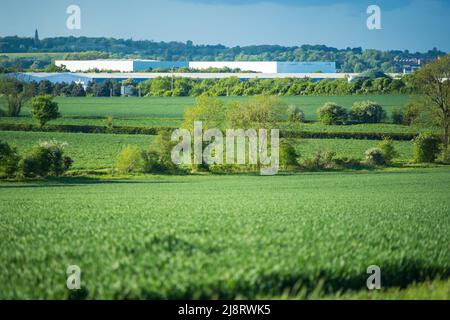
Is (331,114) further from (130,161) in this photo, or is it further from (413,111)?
(130,161)

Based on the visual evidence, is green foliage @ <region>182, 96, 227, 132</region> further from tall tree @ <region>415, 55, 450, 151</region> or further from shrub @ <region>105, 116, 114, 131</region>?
tall tree @ <region>415, 55, 450, 151</region>

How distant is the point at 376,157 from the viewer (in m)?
56.9

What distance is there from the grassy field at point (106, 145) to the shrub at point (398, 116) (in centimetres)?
548

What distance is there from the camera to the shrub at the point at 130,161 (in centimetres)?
5156

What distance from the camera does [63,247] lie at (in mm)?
14422

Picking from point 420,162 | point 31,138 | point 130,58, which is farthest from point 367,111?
point 130,58

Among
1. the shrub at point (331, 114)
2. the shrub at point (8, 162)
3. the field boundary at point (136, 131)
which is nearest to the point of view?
the shrub at point (8, 162)

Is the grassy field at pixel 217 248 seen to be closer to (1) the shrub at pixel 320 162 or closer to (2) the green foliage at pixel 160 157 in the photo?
(2) the green foliage at pixel 160 157

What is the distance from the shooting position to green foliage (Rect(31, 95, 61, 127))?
64.4 meters

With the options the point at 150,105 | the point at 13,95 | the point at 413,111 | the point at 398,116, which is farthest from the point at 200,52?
the point at 413,111

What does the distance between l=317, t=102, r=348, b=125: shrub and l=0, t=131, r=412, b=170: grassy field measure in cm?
641

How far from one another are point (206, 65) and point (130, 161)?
81709 mm

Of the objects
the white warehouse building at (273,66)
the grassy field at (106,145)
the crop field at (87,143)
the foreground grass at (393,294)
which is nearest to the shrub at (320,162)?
the grassy field at (106,145)
